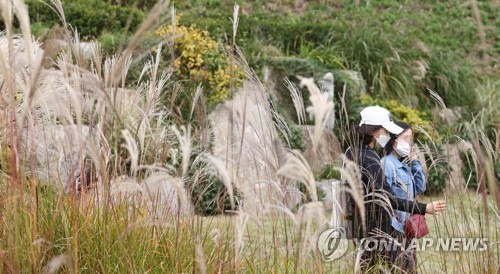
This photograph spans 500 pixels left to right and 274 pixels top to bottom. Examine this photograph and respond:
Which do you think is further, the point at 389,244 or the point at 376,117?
the point at 376,117

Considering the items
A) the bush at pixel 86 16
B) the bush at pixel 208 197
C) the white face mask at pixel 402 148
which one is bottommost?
the bush at pixel 208 197

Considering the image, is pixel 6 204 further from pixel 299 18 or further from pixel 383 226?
pixel 299 18

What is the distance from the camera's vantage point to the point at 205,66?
8977 mm

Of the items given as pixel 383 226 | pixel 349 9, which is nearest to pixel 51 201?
pixel 383 226

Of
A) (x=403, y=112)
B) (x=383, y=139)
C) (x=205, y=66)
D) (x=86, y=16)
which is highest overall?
(x=86, y=16)

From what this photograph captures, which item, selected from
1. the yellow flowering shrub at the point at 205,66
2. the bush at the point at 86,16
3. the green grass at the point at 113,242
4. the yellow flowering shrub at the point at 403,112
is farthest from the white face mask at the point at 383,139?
the bush at the point at 86,16

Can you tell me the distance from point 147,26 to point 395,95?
30.0 ft

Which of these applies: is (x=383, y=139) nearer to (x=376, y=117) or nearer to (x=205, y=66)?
(x=376, y=117)

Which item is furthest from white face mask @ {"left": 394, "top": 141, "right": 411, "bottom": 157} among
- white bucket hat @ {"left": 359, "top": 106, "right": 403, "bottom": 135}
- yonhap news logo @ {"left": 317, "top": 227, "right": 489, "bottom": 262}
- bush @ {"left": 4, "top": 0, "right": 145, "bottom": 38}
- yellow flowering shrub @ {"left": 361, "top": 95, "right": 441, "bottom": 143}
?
bush @ {"left": 4, "top": 0, "right": 145, "bottom": 38}

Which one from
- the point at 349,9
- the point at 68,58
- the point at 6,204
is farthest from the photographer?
the point at 349,9

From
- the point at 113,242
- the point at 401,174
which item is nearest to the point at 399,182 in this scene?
the point at 401,174

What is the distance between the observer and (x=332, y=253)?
12.5ft

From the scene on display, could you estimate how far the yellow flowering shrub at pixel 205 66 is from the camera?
915cm

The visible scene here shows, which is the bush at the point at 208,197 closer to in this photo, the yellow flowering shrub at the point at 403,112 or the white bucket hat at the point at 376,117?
the white bucket hat at the point at 376,117
